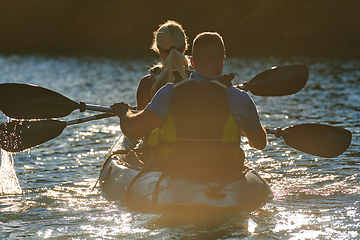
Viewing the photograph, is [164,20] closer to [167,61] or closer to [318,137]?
[167,61]

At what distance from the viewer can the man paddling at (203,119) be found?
5066 mm

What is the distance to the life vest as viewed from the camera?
5.11m

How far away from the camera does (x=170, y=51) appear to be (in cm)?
635

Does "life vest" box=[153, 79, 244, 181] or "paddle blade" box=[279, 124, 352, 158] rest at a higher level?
"life vest" box=[153, 79, 244, 181]

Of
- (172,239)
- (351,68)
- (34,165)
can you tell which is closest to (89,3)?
(351,68)

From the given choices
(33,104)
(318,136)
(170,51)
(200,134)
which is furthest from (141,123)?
(318,136)

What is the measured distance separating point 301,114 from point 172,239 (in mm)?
9801

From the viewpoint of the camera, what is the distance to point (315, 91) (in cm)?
1905

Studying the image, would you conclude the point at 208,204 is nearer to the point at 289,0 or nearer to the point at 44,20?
the point at 289,0

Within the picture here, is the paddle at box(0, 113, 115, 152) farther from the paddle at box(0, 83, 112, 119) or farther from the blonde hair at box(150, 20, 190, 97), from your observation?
the blonde hair at box(150, 20, 190, 97)

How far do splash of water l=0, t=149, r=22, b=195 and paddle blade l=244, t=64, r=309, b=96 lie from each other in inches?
117

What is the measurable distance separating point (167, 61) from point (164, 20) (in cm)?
5824

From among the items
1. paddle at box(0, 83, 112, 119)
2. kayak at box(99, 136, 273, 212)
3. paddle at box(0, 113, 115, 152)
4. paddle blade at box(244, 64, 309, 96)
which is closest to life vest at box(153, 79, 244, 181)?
kayak at box(99, 136, 273, 212)

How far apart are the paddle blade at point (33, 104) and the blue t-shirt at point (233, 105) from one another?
5.04 ft
